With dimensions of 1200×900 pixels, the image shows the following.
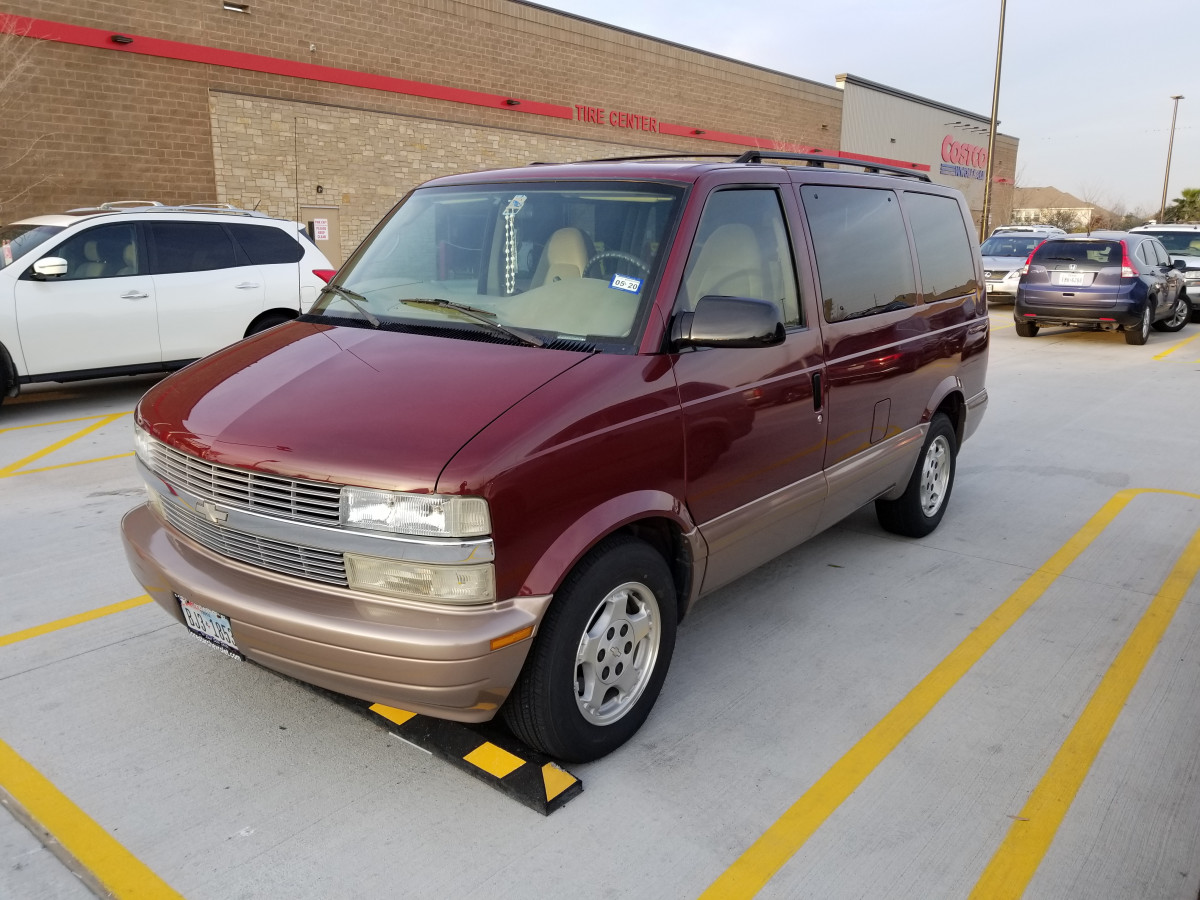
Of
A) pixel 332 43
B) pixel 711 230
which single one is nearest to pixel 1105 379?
pixel 711 230

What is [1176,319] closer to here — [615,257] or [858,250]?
[858,250]

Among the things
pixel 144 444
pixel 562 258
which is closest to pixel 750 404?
pixel 562 258

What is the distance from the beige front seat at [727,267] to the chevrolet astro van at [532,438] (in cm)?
1

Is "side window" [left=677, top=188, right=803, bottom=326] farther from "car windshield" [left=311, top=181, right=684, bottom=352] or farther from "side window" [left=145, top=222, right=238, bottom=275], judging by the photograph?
"side window" [left=145, top=222, right=238, bottom=275]

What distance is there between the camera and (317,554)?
9.12ft

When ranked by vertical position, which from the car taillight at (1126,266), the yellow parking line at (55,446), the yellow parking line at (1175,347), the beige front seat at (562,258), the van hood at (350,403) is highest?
the beige front seat at (562,258)

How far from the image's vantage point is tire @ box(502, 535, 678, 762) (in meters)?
2.89

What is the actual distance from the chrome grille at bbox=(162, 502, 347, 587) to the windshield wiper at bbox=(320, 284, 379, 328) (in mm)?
1014

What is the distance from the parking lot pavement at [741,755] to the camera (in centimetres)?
273

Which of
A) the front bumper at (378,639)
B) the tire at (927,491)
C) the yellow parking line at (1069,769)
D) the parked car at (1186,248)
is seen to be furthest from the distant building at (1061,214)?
the front bumper at (378,639)

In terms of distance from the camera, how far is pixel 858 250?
4473 mm

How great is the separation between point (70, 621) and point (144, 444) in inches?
53.3

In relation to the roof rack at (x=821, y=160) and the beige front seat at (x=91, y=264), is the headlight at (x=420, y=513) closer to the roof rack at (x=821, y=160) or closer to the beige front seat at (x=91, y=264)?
the roof rack at (x=821, y=160)

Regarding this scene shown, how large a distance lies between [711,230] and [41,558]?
13.2 ft
